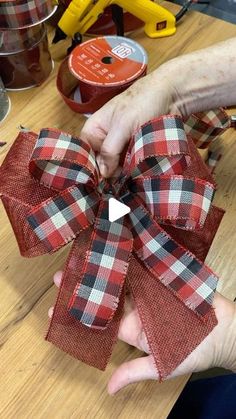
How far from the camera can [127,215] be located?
1.46 ft

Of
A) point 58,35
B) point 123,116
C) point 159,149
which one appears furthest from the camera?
point 58,35

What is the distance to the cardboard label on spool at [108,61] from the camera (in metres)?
0.63

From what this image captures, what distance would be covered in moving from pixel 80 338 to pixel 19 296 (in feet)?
0.33

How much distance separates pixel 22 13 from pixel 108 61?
13cm

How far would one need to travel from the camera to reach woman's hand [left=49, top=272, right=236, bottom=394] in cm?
44

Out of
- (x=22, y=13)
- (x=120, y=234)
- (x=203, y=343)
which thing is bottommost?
(x=203, y=343)

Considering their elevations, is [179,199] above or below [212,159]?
above

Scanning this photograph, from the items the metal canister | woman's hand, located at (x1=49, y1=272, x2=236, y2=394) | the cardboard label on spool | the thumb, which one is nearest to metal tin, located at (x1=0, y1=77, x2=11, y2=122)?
the metal canister

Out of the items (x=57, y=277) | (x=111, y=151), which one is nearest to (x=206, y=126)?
(x=111, y=151)

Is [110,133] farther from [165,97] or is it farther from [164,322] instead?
[164,322]

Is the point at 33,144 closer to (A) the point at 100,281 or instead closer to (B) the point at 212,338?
(A) the point at 100,281

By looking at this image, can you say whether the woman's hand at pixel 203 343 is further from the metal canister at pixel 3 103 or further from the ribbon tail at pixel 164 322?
the metal canister at pixel 3 103

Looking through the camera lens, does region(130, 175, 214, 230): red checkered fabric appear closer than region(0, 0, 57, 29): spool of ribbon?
Yes

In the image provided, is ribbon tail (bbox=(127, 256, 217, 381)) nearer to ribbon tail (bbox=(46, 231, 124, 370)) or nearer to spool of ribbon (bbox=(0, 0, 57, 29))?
ribbon tail (bbox=(46, 231, 124, 370))
